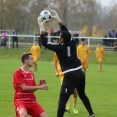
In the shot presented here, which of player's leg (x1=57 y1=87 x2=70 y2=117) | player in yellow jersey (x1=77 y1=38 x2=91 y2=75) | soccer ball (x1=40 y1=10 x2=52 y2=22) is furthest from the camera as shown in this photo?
player in yellow jersey (x1=77 y1=38 x2=91 y2=75)

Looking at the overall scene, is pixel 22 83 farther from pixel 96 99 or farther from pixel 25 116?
pixel 96 99

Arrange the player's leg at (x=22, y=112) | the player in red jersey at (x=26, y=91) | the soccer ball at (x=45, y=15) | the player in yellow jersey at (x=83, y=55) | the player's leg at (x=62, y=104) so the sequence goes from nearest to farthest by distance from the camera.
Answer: the player's leg at (x=22, y=112), the player in red jersey at (x=26, y=91), the player's leg at (x=62, y=104), the soccer ball at (x=45, y=15), the player in yellow jersey at (x=83, y=55)

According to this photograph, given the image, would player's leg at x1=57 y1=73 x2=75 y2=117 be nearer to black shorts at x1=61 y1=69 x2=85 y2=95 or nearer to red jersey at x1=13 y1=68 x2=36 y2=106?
black shorts at x1=61 y1=69 x2=85 y2=95

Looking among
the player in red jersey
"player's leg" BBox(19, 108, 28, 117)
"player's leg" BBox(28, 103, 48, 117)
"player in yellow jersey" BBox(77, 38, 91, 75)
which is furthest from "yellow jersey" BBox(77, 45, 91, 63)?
"player's leg" BBox(19, 108, 28, 117)

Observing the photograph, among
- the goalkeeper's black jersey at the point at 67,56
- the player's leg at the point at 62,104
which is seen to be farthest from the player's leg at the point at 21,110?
the goalkeeper's black jersey at the point at 67,56

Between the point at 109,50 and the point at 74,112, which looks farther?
the point at 109,50

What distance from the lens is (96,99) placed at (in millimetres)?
15422

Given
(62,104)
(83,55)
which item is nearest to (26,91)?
(62,104)

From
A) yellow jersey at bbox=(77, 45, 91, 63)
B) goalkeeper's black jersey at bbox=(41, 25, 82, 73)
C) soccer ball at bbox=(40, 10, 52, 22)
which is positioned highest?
soccer ball at bbox=(40, 10, 52, 22)

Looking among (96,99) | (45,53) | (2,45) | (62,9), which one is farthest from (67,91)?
(62,9)

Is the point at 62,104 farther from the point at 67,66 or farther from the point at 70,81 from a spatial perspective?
the point at 67,66

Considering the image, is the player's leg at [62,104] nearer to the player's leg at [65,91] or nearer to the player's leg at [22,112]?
the player's leg at [65,91]

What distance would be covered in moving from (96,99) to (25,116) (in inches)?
269

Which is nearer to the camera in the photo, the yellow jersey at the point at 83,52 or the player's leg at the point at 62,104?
the player's leg at the point at 62,104
